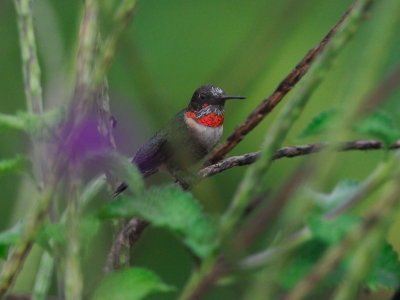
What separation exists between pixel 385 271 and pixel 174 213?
0.13m

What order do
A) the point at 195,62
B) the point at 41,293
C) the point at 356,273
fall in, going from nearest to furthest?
1. the point at 356,273
2. the point at 41,293
3. the point at 195,62

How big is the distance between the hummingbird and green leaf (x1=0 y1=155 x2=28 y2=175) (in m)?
0.92

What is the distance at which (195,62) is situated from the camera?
198 centimetres

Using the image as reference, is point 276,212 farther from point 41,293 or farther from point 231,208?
point 41,293

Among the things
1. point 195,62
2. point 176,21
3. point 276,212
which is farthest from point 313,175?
point 176,21

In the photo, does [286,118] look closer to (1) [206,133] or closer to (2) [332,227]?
(2) [332,227]

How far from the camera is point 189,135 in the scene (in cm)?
146

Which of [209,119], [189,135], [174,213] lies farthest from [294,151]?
[209,119]

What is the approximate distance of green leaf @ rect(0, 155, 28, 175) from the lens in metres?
0.45

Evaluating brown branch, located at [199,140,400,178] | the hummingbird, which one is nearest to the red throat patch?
the hummingbird

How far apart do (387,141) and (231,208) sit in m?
0.12

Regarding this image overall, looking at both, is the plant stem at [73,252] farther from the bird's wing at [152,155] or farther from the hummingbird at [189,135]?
the bird's wing at [152,155]

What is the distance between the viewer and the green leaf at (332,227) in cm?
37

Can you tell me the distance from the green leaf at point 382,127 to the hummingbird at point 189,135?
0.94 meters
